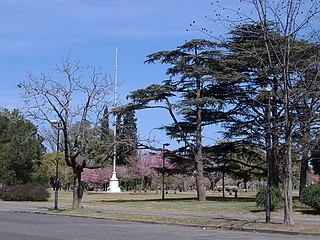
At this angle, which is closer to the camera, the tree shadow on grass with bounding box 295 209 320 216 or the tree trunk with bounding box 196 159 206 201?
the tree shadow on grass with bounding box 295 209 320 216

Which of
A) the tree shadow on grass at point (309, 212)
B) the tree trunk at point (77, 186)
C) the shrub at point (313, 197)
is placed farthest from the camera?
the tree trunk at point (77, 186)

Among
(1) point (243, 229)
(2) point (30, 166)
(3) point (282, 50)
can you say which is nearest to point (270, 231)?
(1) point (243, 229)

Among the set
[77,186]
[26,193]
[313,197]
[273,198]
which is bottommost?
[26,193]

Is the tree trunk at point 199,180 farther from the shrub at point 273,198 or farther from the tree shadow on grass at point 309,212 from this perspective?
the shrub at point 273,198

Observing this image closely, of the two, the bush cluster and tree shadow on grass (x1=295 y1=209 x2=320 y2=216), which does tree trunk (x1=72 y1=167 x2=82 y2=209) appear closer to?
tree shadow on grass (x1=295 y1=209 x2=320 y2=216)

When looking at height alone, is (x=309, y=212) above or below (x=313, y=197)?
below

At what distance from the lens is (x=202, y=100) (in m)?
38.6


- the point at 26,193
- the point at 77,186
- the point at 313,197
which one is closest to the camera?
the point at 313,197

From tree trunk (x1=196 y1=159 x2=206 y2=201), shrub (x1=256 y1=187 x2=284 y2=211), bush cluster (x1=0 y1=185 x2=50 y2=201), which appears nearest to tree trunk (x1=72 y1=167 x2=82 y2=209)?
shrub (x1=256 y1=187 x2=284 y2=211)

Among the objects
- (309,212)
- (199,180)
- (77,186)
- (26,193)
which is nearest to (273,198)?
(309,212)

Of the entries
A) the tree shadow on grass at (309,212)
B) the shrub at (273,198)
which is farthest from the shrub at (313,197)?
the shrub at (273,198)

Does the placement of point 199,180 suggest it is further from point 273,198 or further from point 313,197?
point 313,197

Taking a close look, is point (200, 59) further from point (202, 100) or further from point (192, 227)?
point (192, 227)

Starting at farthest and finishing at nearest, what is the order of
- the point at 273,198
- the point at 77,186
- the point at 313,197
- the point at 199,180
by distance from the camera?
the point at 199,180, the point at 77,186, the point at 273,198, the point at 313,197
